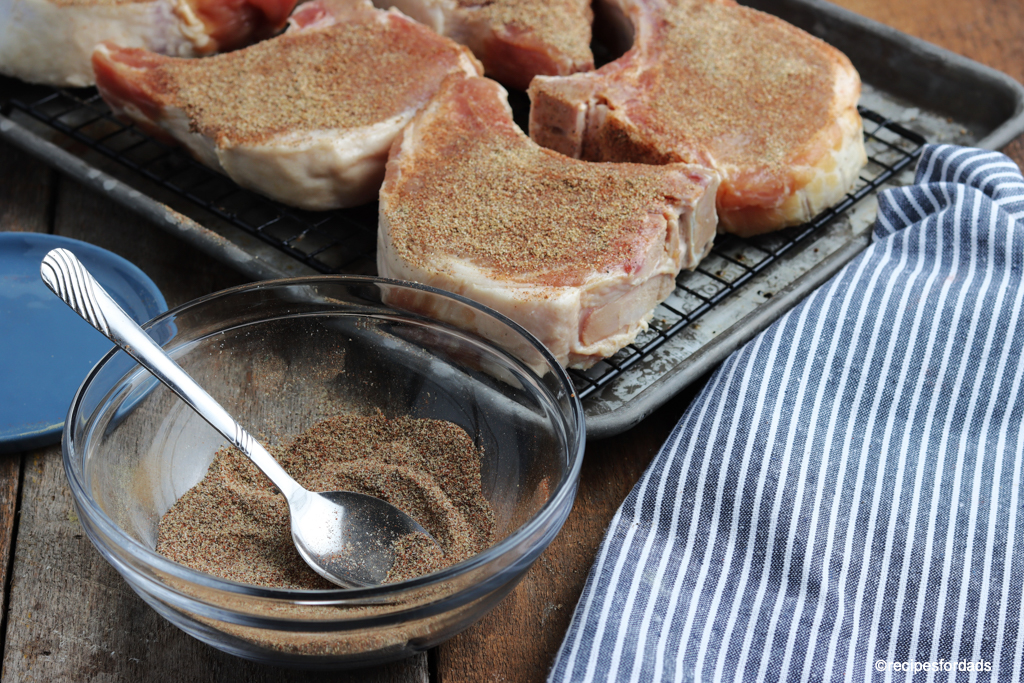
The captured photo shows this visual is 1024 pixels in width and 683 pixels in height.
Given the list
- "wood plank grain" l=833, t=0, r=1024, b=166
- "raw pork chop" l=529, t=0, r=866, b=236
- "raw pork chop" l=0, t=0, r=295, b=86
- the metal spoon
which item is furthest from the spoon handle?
"wood plank grain" l=833, t=0, r=1024, b=166

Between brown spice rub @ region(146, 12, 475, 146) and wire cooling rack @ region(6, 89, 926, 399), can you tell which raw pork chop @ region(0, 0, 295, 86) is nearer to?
wire cooling rack @ region(6, 89, 926, 399)

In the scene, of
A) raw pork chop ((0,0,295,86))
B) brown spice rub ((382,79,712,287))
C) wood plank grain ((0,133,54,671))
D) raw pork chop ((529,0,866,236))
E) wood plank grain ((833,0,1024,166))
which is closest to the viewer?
brown spice rub ((382,79,712,287))

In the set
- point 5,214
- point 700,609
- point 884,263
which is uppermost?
point 884,263

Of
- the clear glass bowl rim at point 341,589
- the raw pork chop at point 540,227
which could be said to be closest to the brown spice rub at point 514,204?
the raw pork chop at point 540,227

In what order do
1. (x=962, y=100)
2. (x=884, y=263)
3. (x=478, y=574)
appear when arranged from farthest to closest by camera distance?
(x=962, y=100), (x=884, y=263), (x=478, y=574)

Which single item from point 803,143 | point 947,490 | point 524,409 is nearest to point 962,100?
point 803,143

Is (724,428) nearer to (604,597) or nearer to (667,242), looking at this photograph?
(604,597)
